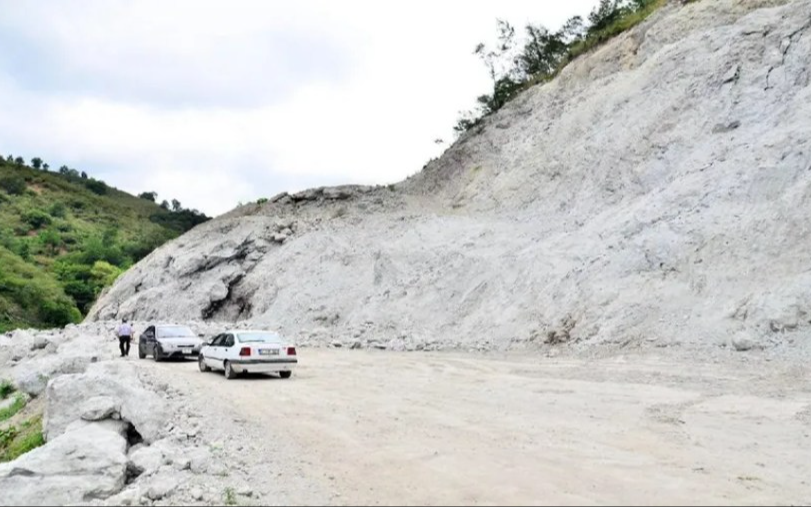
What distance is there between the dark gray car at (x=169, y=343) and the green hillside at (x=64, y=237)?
35.6 m

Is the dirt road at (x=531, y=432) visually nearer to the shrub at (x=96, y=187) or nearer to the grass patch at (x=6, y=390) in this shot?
the grass patch at (x=6, y=390)

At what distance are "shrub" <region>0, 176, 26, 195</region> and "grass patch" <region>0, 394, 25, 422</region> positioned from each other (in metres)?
112

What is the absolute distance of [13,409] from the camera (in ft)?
62.0

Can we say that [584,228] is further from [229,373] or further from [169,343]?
[169,343]

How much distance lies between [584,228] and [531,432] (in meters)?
16.5

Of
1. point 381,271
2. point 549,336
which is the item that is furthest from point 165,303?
point 549,336

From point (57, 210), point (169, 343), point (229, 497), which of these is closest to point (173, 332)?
point (169, 343)

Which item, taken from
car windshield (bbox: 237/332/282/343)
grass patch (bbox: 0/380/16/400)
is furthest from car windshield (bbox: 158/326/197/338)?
car windshield (bbox: 237/332/282/343)

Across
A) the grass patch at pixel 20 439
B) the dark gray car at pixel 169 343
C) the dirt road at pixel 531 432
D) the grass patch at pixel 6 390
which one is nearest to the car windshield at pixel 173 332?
the dark gray car at pixel 169 343

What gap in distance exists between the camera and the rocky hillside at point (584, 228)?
1992cm

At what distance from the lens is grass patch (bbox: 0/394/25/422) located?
18.5 m

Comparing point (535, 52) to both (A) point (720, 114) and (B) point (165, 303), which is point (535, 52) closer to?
(A) point (720, 114)

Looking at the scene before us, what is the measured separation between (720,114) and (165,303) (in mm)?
30274

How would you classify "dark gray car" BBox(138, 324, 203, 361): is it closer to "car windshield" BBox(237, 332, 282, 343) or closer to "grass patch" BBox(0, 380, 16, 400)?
"grass patch" BBox(0, 380, 16, 400)
